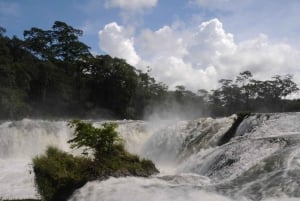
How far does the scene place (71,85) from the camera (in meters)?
60.2

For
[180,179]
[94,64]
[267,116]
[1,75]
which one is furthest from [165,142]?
[94,64]

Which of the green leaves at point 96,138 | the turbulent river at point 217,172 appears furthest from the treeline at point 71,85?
the green leaves at point 96,138

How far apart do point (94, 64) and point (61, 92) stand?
609 cm

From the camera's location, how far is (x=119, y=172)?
1065 cm

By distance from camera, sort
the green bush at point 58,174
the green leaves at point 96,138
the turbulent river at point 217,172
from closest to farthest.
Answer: the turbulent river at point 217,172
the green bush at point 58,174
the green leaves at point 96,138

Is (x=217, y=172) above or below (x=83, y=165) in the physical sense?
below

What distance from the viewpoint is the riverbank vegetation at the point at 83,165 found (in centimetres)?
989

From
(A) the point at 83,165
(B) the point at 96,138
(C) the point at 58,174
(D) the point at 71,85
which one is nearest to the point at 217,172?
(B) the point at 96,138

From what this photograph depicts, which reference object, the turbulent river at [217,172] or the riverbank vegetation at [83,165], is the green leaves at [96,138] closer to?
the riverbank vegetation at [83,165]

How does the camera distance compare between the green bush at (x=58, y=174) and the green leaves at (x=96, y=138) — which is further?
the green leaves at (x=96, y=138)

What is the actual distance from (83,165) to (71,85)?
50474mm

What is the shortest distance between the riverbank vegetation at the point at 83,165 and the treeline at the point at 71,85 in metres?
40.7

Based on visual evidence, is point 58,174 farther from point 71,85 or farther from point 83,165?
point 71,85

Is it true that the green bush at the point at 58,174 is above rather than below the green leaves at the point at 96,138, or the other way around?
below
